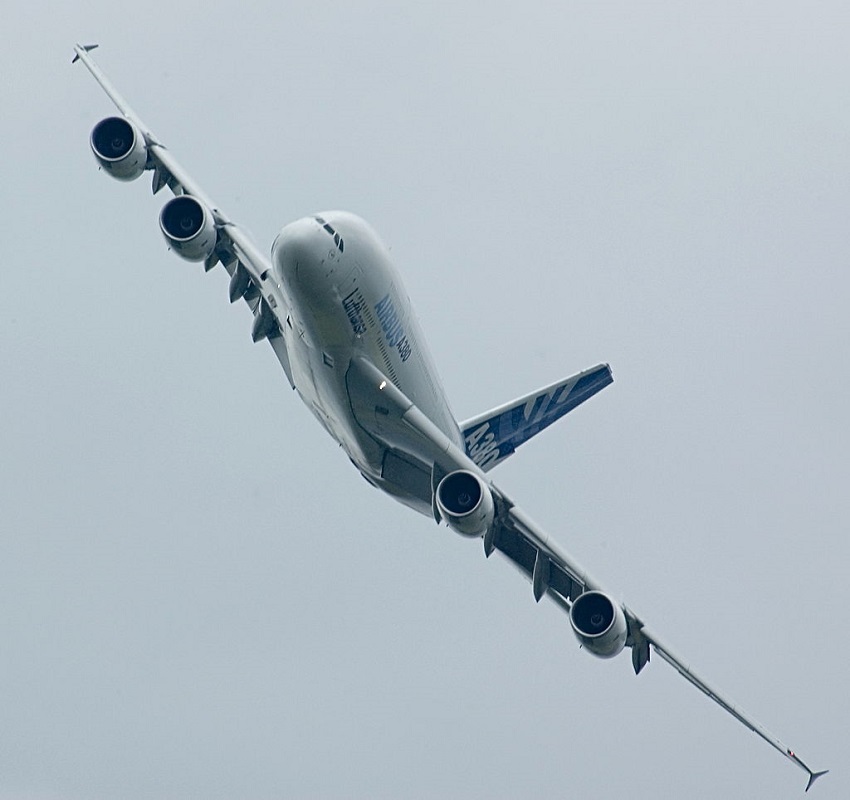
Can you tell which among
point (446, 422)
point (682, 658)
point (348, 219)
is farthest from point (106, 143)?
point (682, 658)

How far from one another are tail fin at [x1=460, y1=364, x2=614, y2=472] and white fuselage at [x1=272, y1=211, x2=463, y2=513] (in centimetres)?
414

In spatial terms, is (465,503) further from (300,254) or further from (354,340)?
(300,254)

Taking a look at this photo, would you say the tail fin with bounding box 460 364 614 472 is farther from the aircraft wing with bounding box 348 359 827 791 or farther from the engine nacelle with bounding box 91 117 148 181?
the engine nacelle with bounding box 91 117 148 181

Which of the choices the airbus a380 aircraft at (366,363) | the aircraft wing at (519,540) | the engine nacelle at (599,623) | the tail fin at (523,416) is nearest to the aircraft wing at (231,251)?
the airbus a380 aircraft at (366,363)

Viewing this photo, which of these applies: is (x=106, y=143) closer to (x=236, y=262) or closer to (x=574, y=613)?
(x=236, y=262)

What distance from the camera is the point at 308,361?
132 ft

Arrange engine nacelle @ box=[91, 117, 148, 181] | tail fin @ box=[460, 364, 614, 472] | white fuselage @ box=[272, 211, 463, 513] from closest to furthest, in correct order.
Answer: white fuselage @ box=[272, 211, 463, 513]
engine nacelle @ box=[91, 117, 148, 181]
tail fin @ box=[460, 364, 614, 472]

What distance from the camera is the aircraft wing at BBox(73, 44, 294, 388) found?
42406mm

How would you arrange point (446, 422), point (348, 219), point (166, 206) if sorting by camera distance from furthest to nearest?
point (446, 422) → point (166, 206) → point (348, 219)

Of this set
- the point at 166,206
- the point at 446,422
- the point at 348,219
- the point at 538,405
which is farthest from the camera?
the point at 538,405

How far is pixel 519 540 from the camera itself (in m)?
43.4

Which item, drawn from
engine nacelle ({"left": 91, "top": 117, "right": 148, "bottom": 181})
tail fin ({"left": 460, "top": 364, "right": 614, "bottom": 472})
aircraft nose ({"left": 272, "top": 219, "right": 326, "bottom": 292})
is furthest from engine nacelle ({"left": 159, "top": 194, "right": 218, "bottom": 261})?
tail fin ({"left": 460, "top": 364, "right": 614, "bottom": 472})

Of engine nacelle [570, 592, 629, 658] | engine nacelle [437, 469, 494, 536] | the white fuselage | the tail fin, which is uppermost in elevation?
the white fuselage

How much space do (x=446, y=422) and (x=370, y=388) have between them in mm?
5282
